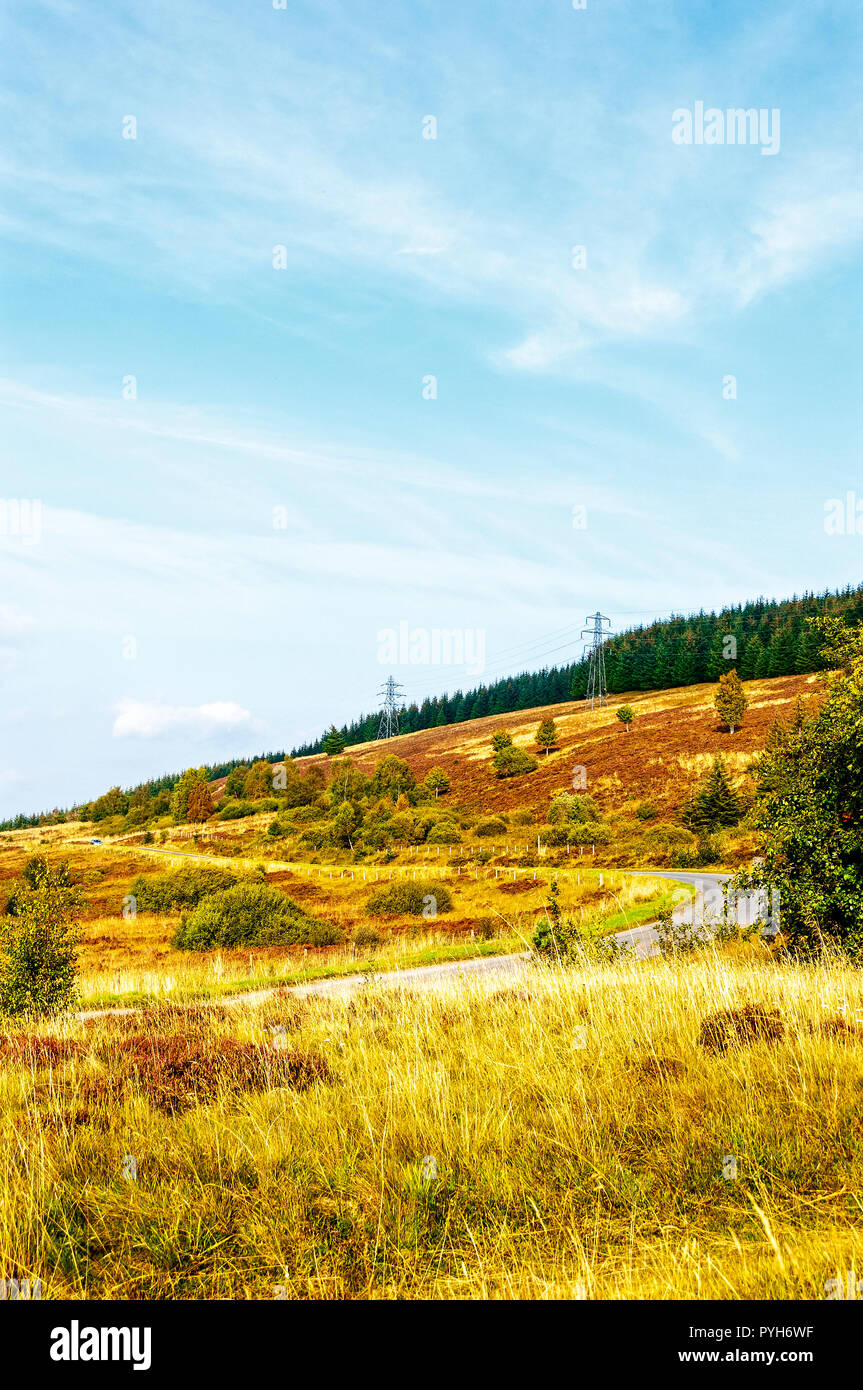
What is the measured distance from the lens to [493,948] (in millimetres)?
22844

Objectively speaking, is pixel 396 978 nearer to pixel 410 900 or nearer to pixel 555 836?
pixel 410 900

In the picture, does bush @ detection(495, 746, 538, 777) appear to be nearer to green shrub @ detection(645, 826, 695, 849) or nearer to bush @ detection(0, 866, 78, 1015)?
green shrub @ detection(645, 826, 695, 849)

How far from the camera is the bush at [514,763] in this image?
263 ft

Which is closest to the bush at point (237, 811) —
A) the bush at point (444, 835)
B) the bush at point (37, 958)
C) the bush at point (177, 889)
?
the bush at point (444, 835)

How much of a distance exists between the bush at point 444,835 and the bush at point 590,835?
406 inches

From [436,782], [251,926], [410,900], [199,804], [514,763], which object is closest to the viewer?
[251,926]

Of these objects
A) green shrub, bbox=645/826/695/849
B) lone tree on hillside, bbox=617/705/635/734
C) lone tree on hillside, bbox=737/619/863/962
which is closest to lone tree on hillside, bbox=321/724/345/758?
lone tree on hillside, bbox=617/705/635/734

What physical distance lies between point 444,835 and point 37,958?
157ft

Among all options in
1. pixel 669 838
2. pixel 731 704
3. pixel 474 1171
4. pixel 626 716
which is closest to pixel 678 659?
pixel 626 716

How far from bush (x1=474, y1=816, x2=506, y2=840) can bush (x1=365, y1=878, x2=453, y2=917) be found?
21205 millimetres

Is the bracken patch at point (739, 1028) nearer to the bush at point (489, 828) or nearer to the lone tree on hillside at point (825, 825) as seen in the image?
the lone tree on hillside at point (825, 825)

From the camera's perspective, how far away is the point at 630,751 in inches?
2980
